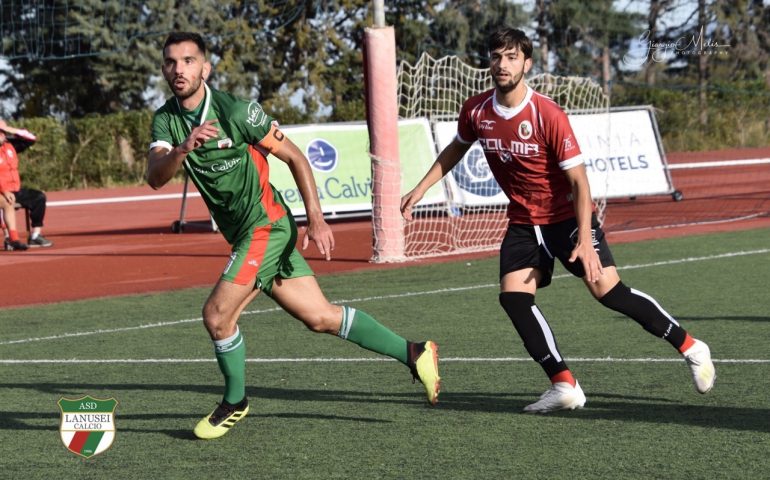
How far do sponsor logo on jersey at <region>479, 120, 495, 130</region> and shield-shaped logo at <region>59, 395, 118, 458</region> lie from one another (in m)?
2.41

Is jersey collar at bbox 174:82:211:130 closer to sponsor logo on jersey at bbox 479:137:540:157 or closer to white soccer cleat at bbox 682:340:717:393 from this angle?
sponsor logo on jersey at bbox 479:137:540:157

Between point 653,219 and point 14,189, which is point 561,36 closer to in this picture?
point 653,219

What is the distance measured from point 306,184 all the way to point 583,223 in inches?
54.7

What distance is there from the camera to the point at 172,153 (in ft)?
19.0

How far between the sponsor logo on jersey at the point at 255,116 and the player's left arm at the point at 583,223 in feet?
5.08

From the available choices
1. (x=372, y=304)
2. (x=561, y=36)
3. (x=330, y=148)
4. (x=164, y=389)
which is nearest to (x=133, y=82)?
(x=561, y=36)

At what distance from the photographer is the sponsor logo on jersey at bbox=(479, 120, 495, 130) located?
21.8ft

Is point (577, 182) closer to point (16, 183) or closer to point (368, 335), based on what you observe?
point (368, 335)

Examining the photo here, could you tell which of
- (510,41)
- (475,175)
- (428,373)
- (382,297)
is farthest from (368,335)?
(475,175)

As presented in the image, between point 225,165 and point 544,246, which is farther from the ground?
point 225,165

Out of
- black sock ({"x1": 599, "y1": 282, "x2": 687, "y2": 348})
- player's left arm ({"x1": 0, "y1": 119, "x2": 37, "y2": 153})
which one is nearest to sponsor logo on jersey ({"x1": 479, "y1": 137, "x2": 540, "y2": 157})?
black sock ({"x1": 599, "y1": 282, "x2": 687, "y2": 348})

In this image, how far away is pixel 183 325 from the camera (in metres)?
10.9

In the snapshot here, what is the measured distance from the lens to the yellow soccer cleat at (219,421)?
20.9ft

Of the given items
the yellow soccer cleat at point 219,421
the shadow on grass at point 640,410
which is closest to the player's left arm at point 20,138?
the shadow on grass at point 640,410
